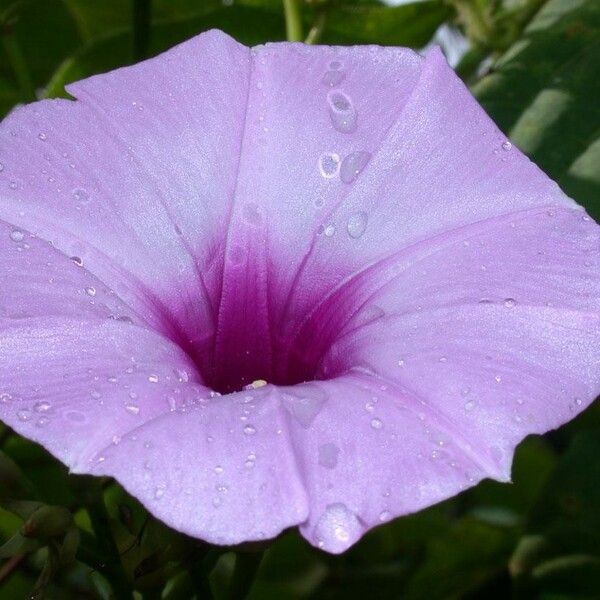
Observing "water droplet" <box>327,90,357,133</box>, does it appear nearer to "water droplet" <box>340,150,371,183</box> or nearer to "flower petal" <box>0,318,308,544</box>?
"water droplet" <box>340,150,371,183</box>

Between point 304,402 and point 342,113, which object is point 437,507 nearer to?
point 342,113

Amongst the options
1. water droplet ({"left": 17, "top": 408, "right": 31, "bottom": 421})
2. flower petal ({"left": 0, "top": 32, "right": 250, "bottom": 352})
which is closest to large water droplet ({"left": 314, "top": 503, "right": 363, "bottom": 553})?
water droplet ({"left": 17, "top": 408, "right": 31, "bottom": 421})

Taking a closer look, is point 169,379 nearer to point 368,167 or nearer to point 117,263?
point 117,263

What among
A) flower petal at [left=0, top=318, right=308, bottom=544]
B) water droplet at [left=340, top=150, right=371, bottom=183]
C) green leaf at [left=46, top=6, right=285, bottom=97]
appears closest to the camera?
flower petal at [left=0, top=318, right=308, bottom=544]

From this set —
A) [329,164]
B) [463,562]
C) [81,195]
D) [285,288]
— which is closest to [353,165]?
[329,164]

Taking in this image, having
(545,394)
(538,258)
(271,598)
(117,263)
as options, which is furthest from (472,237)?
(271,598)

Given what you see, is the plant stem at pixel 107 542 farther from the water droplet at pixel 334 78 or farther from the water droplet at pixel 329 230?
the water droplet at pixel 334 78
